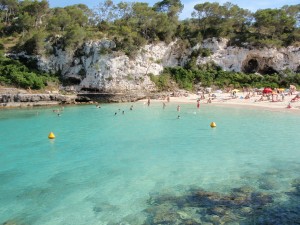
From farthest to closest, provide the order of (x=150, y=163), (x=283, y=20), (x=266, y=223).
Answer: (x=283, y=20) → (x=150, y=163) → (x=266, y=223)

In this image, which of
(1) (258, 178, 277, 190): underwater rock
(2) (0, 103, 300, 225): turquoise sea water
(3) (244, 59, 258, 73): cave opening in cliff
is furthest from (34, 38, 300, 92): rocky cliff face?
(1) (258, 178, 277, 190): underwater rock

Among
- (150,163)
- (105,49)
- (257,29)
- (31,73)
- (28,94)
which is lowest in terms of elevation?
(150,163)

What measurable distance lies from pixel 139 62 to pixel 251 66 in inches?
913

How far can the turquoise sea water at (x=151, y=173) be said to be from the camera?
11.9 m

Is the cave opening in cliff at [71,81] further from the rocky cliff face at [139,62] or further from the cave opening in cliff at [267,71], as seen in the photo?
the cave opening in cliff at [267,71]

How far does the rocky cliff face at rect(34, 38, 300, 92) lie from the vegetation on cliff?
1.44 metres

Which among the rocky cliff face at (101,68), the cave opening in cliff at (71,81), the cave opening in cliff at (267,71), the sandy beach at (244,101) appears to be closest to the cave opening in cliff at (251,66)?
the cave opening in cliff at (267,71)

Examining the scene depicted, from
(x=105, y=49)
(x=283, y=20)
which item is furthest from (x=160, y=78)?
(x=283, y=20)

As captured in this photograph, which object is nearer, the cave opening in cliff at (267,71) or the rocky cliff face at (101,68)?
the rocky cliff face at (101,68)

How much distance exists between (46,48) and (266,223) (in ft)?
173

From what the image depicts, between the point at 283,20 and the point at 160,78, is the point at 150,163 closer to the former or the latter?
the point at 160,78

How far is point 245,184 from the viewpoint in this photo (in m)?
14.7

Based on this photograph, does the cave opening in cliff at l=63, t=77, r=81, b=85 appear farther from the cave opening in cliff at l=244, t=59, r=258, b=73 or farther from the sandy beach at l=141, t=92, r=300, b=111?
the cave opening in cliff at l=244, t=59, r=258, b=73

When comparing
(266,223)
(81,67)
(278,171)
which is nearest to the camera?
(266,223)
